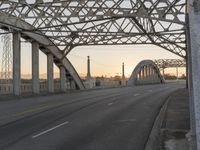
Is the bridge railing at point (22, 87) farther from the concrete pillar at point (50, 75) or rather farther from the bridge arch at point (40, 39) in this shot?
the bridge arch at point (40, 39)

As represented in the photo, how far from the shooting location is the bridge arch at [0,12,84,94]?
4019 centimetres

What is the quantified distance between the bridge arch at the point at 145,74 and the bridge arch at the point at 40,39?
40007 mm

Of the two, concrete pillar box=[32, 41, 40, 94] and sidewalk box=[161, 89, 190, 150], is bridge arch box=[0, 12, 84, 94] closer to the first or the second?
concrete pillar box=[32, 41, 40, 94]

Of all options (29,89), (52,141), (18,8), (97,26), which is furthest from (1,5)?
(52,141)

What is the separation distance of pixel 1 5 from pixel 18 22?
18.3 feet

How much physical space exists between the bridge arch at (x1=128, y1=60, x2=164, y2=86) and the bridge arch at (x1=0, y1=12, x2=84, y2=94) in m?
40.0

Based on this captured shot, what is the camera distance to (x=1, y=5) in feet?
124

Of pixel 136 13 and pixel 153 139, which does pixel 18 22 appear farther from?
pixel 153 139

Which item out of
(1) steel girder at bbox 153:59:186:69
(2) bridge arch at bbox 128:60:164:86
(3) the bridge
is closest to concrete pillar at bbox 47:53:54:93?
(3) the bridge

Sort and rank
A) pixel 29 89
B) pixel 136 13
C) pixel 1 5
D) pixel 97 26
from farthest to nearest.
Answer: pixel 29 89, pixel 97 26, pixel 1 5, pixel 136 13

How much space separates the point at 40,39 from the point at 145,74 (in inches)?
2934

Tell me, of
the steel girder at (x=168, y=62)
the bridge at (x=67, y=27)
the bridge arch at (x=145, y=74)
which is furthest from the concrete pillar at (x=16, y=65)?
the steel girder at (x=168, y=62)

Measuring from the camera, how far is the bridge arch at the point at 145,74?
352ft

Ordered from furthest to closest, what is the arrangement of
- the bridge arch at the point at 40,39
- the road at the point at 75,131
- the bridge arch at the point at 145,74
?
1. the bridge arch at the point at 145,74
2. the bridge arch at the point at 40,39
3. the road at the point at 75,131
